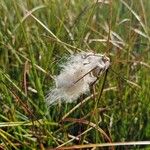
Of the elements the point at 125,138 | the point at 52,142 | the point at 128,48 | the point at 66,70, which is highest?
the point at 66,70

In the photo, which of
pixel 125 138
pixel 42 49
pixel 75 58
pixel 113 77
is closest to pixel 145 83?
pixel 113 77

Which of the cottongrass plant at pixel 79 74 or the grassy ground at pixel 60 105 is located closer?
the cottongrass plant at pixel 79 74

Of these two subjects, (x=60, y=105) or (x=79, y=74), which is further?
(x=60, y=105)

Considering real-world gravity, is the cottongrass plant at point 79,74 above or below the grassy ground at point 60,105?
above

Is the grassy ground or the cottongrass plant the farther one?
the grassy ground

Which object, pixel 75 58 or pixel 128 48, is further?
pixel 128 48

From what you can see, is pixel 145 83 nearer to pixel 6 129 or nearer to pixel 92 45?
pixel 92 45

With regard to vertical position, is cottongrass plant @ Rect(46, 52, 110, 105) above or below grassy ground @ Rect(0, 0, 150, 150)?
above

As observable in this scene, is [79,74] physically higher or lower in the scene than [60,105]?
higher
